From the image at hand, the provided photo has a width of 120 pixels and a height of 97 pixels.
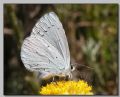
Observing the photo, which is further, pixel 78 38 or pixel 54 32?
pixel 78 38

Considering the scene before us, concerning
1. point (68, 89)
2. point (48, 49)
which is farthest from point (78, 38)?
point (68, 89)

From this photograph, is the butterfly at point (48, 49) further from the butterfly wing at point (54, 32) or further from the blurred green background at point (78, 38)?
the blurred green background at point (78, 38)

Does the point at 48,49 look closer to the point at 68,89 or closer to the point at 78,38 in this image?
the point at 68,89

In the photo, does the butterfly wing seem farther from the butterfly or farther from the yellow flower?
the yellow flower

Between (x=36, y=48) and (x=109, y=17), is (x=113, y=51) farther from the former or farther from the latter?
(x=36, y=48)

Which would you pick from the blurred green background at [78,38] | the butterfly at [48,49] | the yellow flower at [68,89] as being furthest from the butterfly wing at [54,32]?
the blurred green background at [78,38]
